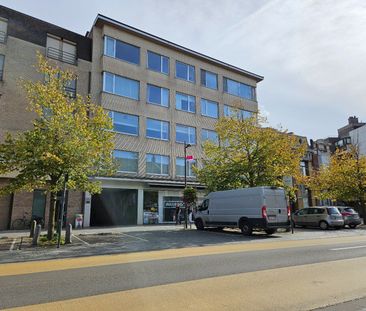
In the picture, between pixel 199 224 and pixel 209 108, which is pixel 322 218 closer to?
pixel 199 224

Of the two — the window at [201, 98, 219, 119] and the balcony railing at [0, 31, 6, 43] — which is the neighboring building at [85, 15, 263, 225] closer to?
the window at [201, 98, 219, 119]

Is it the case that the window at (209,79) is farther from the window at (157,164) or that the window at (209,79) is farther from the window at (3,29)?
the window at (3,29)

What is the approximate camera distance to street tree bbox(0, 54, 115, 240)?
46.8 feet

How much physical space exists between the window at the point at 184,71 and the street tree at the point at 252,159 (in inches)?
420

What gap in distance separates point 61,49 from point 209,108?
→ 1552cm

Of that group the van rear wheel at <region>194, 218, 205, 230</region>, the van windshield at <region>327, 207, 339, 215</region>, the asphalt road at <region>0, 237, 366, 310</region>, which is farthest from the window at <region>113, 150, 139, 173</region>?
the asphalt road at <region>0, 237, 366, 310</region>

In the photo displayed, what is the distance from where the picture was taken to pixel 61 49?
26.6 m

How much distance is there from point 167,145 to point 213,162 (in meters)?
6.97

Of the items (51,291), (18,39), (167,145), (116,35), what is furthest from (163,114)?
(51,291)

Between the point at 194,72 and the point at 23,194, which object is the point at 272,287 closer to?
the point at 23,194

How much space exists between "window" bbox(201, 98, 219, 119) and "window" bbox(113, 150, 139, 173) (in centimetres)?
978

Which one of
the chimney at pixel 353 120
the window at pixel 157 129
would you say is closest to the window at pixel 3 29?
the window at pixel 157 129

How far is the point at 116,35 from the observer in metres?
28.8

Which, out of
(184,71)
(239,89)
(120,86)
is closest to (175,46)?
(184,71)
